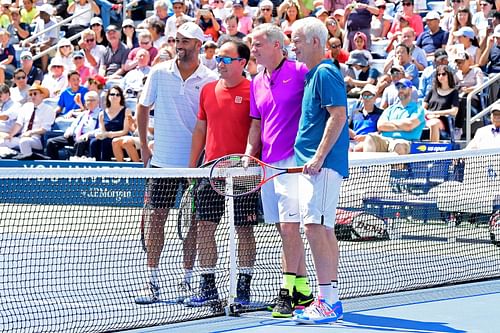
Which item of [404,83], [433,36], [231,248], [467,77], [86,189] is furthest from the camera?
[433,36]

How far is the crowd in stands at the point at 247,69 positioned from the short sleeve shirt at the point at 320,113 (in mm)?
5942

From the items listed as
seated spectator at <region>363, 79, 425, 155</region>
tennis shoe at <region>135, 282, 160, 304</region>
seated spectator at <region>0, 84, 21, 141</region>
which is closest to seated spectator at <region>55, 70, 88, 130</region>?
seated spectator at <region>0, 84, 21, 141</region>

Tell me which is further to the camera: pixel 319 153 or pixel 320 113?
pixel 320 113

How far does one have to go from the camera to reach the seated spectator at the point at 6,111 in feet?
57.6

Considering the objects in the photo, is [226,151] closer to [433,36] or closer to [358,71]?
[358,71]

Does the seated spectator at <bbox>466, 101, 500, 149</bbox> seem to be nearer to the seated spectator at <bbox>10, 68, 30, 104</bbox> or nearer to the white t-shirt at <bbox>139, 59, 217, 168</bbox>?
the white t-shirt at <bbox>139, 59, 217, 168</bbox>

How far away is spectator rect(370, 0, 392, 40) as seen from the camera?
1814 cm

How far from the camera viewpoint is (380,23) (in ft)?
59.7

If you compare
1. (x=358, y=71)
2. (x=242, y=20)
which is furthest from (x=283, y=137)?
(x=242, y=20)

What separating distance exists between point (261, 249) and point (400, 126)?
402 cm

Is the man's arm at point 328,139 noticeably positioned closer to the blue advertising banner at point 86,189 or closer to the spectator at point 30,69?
the blue advertising banner at point 86,189

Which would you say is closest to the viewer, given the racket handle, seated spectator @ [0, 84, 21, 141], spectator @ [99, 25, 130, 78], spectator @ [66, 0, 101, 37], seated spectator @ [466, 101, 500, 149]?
the racket handle

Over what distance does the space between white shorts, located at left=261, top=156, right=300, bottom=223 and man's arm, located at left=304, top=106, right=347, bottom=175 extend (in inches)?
15.6

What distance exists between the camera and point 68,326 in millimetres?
7340
